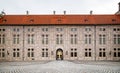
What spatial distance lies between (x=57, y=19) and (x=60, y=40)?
5019 mm

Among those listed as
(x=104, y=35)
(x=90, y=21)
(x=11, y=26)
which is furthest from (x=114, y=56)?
(x=11, y=26)

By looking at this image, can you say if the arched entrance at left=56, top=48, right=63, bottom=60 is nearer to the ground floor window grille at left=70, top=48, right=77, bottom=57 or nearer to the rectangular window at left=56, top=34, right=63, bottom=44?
the rectangular window at left=56, top=34, right=63, bottom=44

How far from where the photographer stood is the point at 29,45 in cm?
5831

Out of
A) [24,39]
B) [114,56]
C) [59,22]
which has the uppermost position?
[59,22]

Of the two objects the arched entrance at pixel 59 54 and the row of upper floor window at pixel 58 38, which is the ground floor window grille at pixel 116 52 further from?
the arched entrance at pixel 59 54

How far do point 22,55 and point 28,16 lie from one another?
9922mm

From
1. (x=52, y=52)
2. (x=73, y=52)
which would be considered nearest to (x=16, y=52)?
(x=52, y=52)

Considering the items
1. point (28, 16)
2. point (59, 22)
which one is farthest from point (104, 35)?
point (28, 16)

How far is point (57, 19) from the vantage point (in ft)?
196

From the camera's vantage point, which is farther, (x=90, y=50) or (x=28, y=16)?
(x=28, y=16)

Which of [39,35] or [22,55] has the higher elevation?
[39,35]

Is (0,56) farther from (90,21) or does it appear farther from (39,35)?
(90,21)

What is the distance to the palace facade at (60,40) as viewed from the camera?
5769 cm

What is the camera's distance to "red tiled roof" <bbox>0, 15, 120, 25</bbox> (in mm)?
58647
